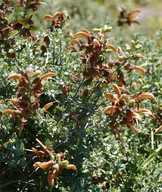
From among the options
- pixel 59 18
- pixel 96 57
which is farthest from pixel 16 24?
pixel 96 57

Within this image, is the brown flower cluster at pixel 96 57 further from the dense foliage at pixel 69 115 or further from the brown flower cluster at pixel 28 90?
the brown flower cluster at pixel 28 90

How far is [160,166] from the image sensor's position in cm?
235

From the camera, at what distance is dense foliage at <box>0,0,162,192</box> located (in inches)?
69.2

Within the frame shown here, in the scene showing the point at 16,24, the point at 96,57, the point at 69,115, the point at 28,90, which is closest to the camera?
the point at 28,90

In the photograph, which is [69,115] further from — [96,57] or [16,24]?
[16,24]

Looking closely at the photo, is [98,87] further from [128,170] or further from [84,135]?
[128,170]

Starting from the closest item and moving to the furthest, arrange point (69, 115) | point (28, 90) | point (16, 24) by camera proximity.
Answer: point (28, 90), point (69, 115), point (16, 24)

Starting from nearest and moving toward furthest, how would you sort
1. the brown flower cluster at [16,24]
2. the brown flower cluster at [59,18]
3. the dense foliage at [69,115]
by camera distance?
the dense foliage at [69,115], the brown flower cluster at [16,24], the brown flower cluster at [59,18]

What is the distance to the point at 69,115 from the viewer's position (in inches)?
81.3

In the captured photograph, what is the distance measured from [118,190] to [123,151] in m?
0.42

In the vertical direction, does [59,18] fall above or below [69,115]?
above

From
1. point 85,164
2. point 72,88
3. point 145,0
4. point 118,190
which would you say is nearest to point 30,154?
point 85,164

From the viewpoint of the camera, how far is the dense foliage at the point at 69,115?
1.76 metres

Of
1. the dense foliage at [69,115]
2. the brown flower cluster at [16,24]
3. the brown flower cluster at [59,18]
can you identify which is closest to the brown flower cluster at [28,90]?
the dense foliage at [69,115]
